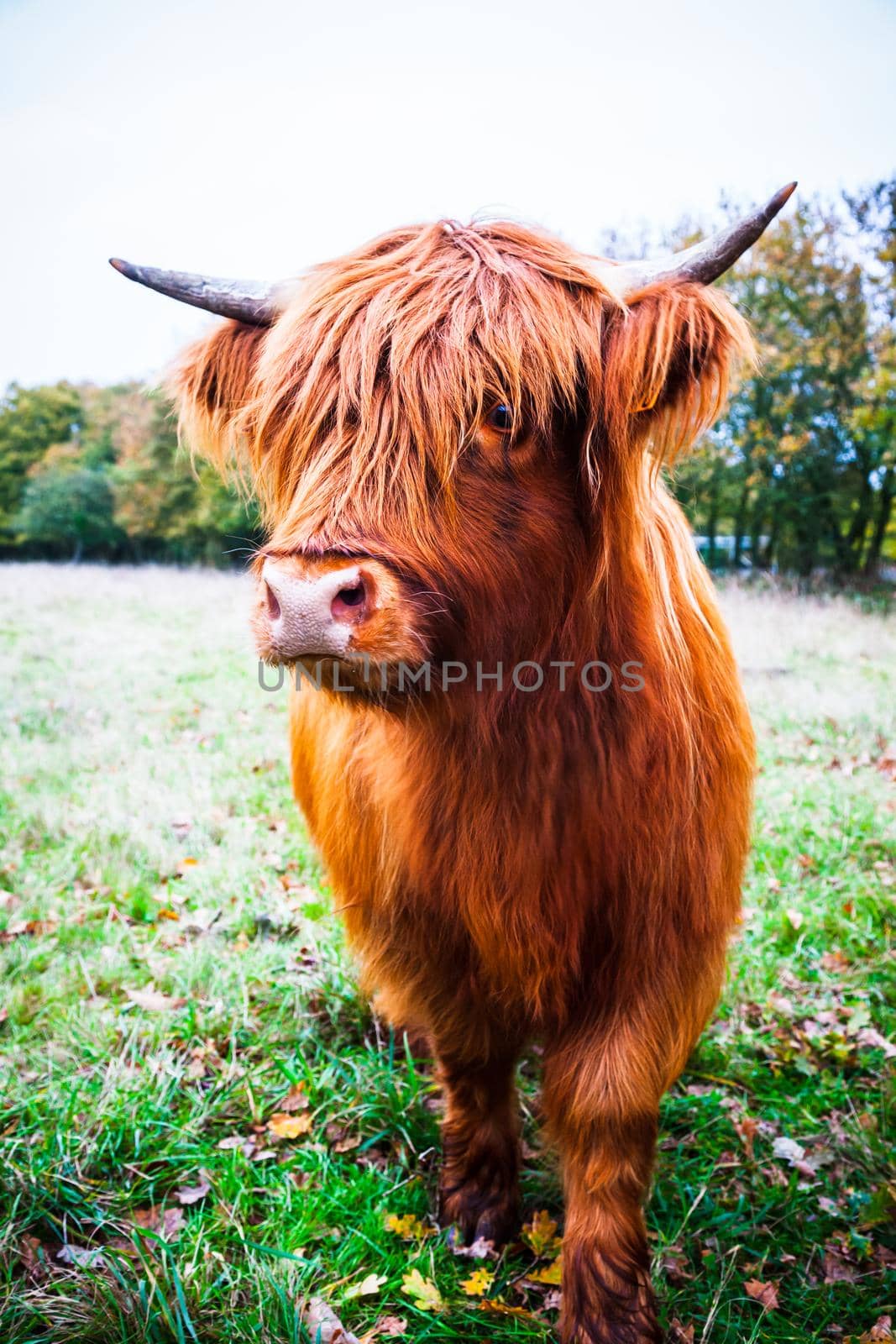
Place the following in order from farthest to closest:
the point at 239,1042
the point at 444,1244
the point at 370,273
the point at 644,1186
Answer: the point at 239,1042
the point at 444,1244
the point at 644,1186
the point at 370,273

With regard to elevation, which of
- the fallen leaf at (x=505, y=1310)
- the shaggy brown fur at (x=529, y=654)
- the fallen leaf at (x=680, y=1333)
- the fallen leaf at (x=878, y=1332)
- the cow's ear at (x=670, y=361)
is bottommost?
the fallen leaf at (x=680, y=1333)

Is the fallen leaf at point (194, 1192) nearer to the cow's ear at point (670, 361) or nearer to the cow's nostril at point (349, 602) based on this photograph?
the cow's nostril at point (349, 602)

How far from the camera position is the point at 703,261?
1372 millimetres

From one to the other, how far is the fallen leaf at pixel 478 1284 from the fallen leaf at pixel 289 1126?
2.02 feet

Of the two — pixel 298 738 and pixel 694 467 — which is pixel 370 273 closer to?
pixel 298 738

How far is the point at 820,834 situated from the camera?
4.01m

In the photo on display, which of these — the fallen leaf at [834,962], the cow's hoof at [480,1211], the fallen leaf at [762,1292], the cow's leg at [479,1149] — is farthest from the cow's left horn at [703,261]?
the fallen leaf at [834,962]

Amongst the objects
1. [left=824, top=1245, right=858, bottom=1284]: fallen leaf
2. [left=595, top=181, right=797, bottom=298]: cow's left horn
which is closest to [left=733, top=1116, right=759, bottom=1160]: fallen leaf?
[left=824, top=1245, right=858, bottom=1284]: fallen leaf

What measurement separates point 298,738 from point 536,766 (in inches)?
42.9

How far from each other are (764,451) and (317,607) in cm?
844

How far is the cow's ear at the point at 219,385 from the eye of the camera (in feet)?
5.88

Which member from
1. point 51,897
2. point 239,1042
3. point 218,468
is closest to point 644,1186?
point 239,1042

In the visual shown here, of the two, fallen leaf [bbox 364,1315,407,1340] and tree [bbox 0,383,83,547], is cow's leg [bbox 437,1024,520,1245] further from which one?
tree [bbox 0,383,83,547]

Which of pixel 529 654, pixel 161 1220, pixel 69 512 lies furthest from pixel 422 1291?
pixel 69 512
